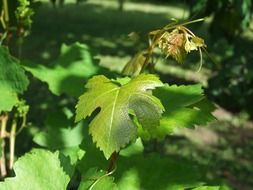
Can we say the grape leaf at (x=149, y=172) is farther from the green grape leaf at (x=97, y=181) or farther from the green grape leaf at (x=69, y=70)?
the green grape leaf at (x=69, y=70)

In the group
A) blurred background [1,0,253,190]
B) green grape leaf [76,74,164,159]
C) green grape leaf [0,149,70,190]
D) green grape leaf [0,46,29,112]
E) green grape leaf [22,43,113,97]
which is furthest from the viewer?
blurred background [1,0,253,190]

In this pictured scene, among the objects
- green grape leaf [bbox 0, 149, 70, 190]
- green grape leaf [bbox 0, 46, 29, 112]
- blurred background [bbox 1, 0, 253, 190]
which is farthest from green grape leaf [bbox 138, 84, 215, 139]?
green grape leaf [bbox 0, 46, 29, 112]

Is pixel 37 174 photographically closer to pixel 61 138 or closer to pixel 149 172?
pixel 149 172

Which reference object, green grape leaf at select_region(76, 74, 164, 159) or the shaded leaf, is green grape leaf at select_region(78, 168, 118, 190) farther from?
the shaded leaf

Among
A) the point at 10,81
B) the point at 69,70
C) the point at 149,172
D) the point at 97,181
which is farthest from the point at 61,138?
the point at 97,181

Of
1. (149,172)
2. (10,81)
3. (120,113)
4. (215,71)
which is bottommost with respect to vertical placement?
(215,71)

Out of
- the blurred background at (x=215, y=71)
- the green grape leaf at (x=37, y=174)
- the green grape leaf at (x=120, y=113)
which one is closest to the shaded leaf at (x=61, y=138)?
the blurred background at (x=215, y=71)
